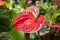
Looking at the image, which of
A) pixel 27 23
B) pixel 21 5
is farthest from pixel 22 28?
pixel 21 5

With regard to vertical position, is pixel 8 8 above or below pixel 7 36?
above

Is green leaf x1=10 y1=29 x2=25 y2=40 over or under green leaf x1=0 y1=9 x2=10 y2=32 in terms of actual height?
under

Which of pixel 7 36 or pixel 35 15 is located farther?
pixel 7 36

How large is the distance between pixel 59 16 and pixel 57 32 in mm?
60

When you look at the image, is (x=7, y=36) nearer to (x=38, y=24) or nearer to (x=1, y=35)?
(x=1, y=35)

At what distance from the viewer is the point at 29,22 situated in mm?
568

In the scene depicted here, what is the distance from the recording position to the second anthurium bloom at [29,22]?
20.9 inches

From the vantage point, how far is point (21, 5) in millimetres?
775

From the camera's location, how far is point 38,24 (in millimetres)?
544

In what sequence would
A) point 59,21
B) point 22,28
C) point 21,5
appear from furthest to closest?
point 21,5 → point 59,21 → point 22,28

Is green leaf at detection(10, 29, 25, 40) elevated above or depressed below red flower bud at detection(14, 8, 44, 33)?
below

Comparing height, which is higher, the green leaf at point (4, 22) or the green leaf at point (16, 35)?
the green leaf at point (4, 22)

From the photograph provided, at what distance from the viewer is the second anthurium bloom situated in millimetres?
530

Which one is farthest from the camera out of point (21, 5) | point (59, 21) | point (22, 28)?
point (21, 5)
